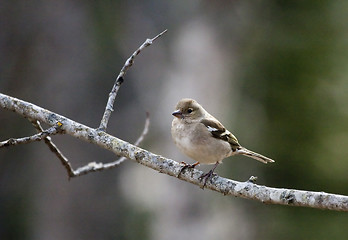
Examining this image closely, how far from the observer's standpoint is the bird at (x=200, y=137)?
3.94 meters

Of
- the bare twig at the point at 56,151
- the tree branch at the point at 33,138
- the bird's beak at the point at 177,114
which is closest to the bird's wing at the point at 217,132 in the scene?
the bird's beak at the point at 177,114

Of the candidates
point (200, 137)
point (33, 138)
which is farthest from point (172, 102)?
point (33, 138)

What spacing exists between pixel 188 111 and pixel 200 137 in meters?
0.39

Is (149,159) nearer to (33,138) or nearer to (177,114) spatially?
(33,138)

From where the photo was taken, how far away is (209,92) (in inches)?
314

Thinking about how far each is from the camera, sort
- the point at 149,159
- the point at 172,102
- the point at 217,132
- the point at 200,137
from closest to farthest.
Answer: the point at 149,159 < the point at 200,137 < the point at 217,132 < the point at 172,102

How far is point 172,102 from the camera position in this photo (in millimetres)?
7672

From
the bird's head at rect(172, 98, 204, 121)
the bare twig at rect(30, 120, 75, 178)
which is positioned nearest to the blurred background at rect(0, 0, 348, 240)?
the bird's head at rect(172, 98, 204, 121)

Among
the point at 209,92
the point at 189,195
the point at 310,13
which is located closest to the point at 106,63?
the point at 209,92

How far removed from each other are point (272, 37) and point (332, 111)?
165 centimetres

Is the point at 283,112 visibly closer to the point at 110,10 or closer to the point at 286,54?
the point at 286,54

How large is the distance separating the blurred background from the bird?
3.13 metres

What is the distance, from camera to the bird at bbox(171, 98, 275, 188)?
3936 mm

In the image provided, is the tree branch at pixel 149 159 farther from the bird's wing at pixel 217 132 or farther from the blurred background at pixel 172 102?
the blurred background at pixel 172 102
